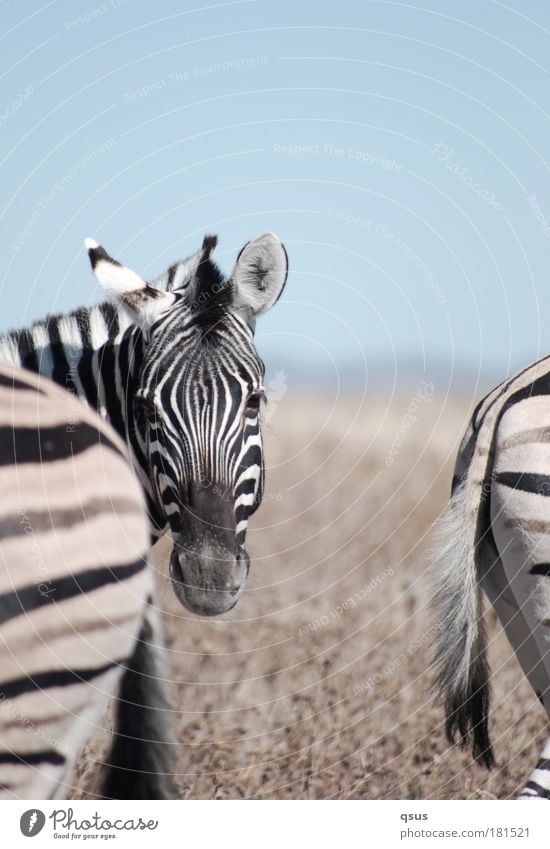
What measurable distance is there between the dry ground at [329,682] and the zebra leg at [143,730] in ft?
3.82

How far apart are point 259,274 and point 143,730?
6.10 feet

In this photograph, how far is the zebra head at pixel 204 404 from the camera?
3.46 metres

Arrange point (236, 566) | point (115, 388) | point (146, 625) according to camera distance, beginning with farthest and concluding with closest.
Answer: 1. point (115, 388)
2. point (236, 566)
3. point (146, 625)

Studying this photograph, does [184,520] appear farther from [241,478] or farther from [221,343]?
[221,343]

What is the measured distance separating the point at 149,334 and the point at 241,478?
0.68 metres

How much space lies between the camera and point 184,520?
353 centimetres

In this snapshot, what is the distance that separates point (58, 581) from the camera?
234cm

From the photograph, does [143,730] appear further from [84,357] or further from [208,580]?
[84,357]

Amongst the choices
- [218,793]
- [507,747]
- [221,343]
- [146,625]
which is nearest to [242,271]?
[221,343]

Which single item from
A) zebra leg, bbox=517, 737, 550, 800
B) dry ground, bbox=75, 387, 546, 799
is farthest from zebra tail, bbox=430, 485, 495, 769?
dry ground, bbox=75, 387, 546, 799

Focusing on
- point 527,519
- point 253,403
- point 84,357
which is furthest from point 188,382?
point 527,519

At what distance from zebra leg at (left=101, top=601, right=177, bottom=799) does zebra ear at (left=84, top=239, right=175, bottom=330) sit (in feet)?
5.08

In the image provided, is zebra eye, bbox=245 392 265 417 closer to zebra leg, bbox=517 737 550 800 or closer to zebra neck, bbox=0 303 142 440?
zebra neck, bbox=0 303 142 440

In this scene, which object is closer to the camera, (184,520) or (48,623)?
(48,623)
